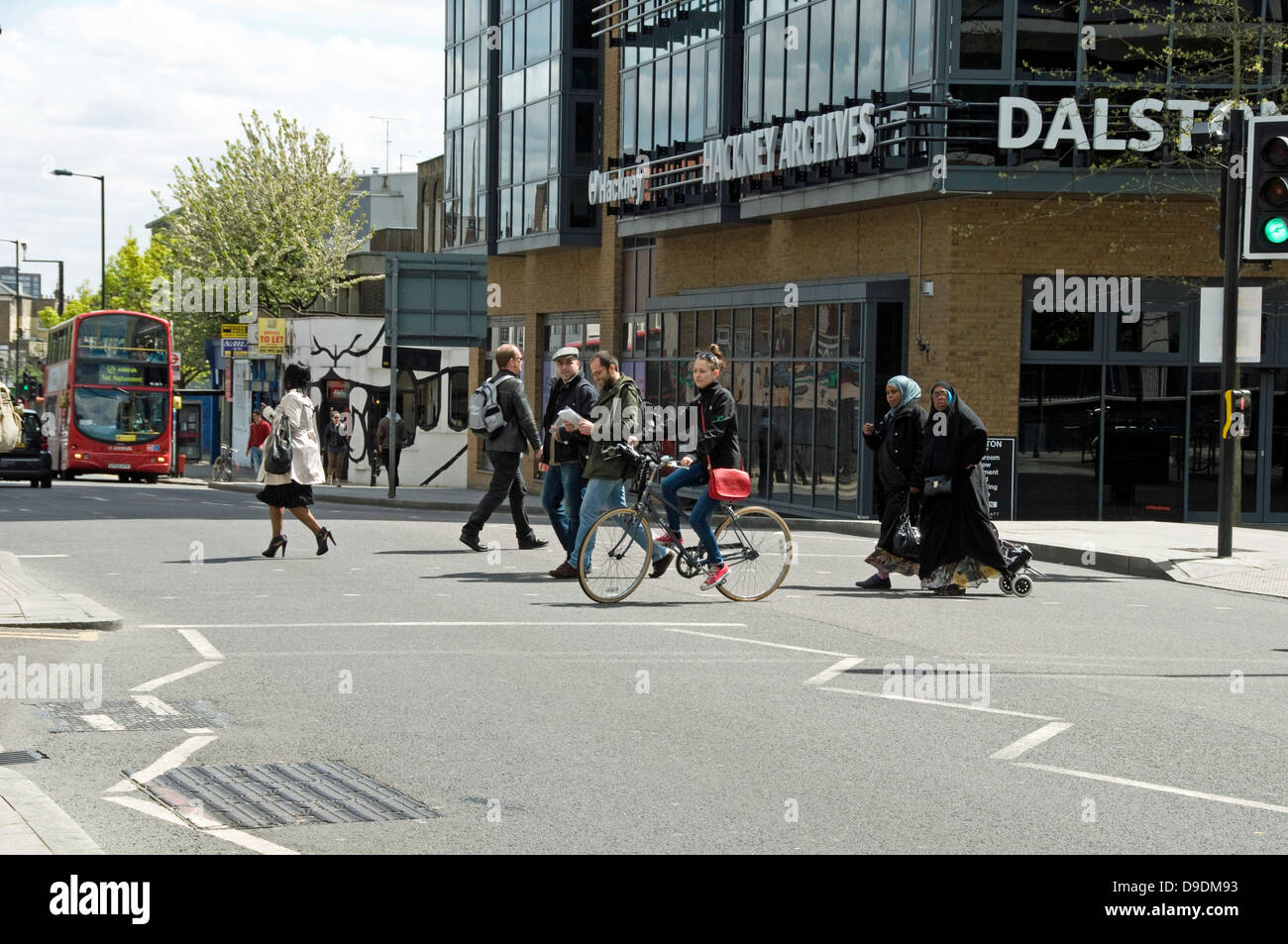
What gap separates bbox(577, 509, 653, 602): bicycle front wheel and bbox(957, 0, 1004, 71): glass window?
45.4 feet

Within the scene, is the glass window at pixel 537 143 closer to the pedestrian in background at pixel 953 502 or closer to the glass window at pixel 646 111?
the glass window at pixel 646 111

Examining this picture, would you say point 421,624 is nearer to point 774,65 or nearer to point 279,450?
point 279,450

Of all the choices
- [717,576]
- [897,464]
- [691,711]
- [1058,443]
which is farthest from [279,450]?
[1058,443]

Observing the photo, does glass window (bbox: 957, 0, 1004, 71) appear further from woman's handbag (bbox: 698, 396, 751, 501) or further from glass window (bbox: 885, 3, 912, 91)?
woman's handbag (bbox: 698, 396, 751, 501)

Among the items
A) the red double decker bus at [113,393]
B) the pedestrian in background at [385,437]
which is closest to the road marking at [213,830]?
the pedestrian in background at [385,437]

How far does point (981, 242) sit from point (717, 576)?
1297cm

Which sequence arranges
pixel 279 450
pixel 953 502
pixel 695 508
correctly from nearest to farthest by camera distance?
pixel 695 508, pixel 953 502, pixel 279 450

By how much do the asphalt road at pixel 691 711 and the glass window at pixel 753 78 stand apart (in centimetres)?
1620

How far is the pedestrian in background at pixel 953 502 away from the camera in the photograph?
559 inches

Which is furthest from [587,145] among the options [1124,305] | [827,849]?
[827,849]

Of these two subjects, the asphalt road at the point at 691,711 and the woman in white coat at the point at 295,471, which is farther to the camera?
the woman in white coat at the point at 295,471

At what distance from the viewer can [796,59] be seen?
2841 centimetres

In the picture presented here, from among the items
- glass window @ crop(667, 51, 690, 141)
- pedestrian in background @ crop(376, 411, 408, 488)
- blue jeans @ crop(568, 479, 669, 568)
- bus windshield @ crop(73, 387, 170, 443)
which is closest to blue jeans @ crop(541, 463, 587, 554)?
blue jeans @ crop(568, 479, 669, 568)

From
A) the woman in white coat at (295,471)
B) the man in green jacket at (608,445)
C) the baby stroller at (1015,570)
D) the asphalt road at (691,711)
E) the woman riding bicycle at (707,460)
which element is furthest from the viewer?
the woman in white coat at (295,471)
